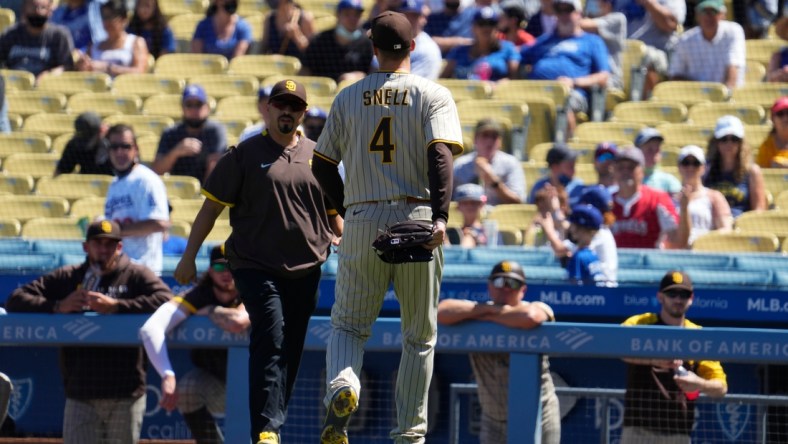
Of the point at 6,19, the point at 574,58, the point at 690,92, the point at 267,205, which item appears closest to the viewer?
the point at 267,205

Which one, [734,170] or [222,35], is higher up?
[222,35]

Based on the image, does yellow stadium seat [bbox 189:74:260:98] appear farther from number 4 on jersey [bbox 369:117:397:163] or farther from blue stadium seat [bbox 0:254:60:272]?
number 4 on jersey [bbox 369:117:397:163]

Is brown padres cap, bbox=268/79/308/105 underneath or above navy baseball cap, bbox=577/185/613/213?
underneath

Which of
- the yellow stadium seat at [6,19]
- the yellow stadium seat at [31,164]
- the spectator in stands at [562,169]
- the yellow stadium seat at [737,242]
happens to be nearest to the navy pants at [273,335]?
the yellow stadium seat at [737,242]

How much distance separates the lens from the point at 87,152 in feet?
38.6

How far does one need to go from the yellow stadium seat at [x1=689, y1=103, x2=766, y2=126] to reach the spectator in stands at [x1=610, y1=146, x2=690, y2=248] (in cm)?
198

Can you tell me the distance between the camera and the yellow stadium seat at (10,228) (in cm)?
1109

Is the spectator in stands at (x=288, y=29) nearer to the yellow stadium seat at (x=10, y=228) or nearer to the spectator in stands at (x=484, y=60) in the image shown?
the spectator in stands at (x=484, y=60)

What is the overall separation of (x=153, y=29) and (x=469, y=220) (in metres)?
5.57

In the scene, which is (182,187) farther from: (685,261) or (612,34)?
(685,261)

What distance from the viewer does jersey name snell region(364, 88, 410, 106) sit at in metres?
5.73

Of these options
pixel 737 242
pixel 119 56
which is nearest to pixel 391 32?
pixel 737 242

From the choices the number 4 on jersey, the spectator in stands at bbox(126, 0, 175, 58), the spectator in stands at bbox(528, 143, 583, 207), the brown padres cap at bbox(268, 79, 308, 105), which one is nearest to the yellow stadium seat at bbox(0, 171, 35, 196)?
the spectator in stands at bbox(126, 0, 175, 58)

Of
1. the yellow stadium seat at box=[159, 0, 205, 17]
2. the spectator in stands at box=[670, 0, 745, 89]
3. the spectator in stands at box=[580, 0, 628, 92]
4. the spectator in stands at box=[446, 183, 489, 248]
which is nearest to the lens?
the spectator in stands at box=[446, 183, 489, 248]
